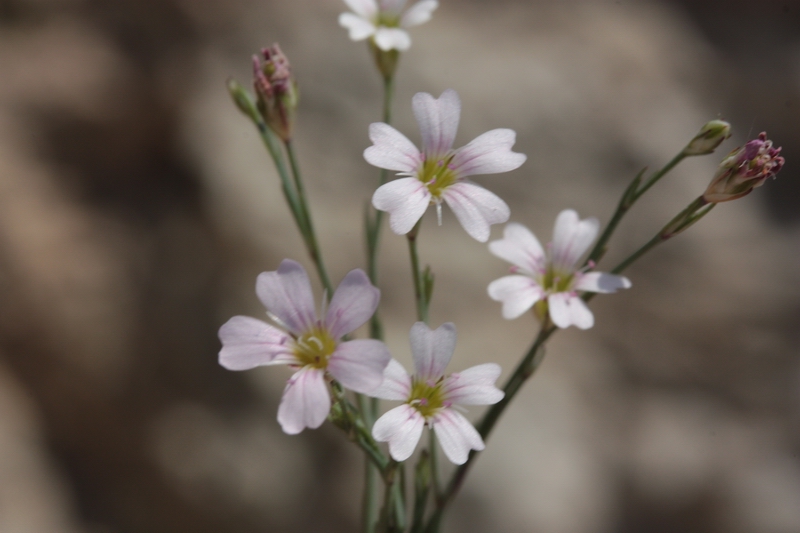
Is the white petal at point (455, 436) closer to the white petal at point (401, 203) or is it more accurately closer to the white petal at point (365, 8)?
the white petal at point (401, 203)

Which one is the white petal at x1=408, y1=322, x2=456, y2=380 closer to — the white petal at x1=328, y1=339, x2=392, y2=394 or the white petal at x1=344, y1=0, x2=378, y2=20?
the white petal at x1=328, y1=339, x2=392, y2=394

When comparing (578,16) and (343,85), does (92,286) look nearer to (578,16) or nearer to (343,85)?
(343,85)

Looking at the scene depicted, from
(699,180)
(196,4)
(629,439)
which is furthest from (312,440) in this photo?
(699,180)

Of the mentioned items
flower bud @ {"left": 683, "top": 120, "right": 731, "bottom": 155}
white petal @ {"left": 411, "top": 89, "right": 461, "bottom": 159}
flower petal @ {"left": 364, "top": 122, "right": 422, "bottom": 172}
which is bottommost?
flower petal @ {"left": 364, "top": 122, "right": 422, "bottom": 172}

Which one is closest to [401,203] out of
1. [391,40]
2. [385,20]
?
[391,40]

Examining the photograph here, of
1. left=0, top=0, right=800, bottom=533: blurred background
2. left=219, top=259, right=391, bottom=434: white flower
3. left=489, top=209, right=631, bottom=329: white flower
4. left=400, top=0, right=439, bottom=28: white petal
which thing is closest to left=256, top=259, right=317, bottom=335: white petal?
left=219, top=259, right=391, bottom=434: white flower

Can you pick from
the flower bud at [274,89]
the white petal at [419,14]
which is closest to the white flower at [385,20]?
the white petal at [419,14]
